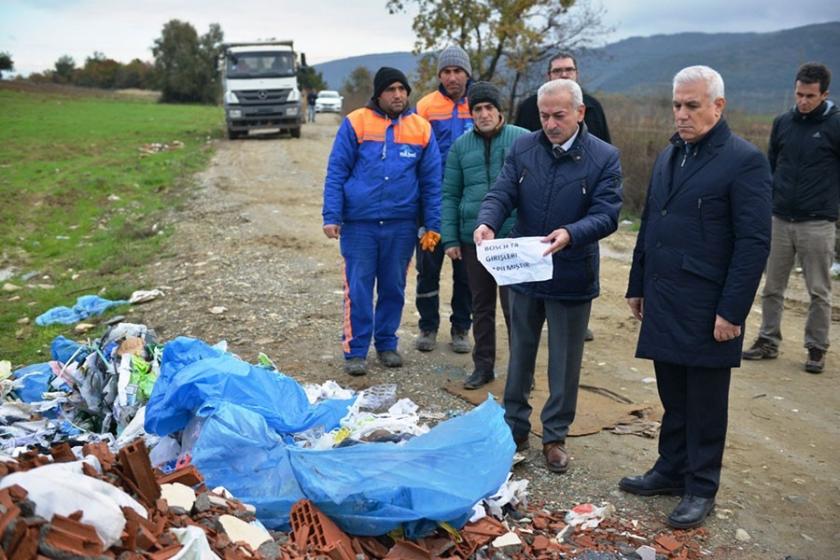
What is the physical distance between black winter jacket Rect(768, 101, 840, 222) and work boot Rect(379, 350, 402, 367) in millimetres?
3211

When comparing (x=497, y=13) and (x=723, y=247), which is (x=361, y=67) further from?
(x=723, y=247)

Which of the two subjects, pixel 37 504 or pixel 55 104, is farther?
pixel 55 104

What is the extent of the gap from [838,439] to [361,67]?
45661 millimetres

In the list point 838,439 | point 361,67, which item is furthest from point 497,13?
point 361,67

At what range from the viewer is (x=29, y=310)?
8.05 meters

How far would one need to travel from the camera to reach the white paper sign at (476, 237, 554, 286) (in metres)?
3.90

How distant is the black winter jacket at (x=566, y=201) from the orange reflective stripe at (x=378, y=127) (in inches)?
56.8

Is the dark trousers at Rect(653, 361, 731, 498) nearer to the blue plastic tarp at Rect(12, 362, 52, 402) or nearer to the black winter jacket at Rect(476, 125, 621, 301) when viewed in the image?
the black winter jacket at Rect(476, 125, 621, 301)

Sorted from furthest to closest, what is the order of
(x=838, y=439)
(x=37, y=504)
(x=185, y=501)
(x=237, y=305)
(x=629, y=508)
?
(x=237, y=305), (x=838, y=439), (x=629, y=508), (x=185, y=501), (x=37, y=504)

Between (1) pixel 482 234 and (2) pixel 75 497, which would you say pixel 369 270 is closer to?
(1) pixel 482 234

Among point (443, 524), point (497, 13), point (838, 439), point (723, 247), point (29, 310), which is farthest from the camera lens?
point (497, 13)

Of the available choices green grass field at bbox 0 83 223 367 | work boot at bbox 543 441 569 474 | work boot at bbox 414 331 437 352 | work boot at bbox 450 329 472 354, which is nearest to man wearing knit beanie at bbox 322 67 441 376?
work boot at bbox 414 331 437 352

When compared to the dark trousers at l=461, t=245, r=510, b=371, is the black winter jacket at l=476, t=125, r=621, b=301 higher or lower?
higher

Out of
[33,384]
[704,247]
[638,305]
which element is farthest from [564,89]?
[33,384]
